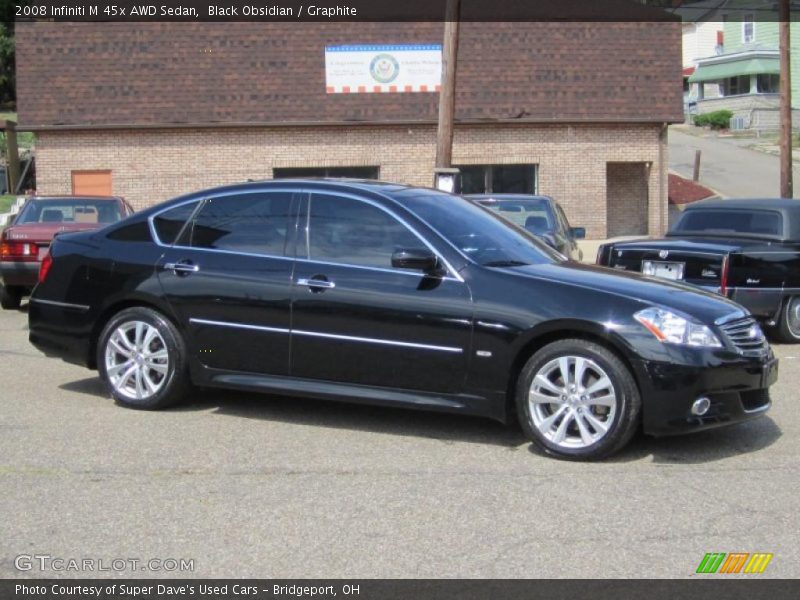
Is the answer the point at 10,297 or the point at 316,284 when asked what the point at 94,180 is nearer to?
the point at 10,297

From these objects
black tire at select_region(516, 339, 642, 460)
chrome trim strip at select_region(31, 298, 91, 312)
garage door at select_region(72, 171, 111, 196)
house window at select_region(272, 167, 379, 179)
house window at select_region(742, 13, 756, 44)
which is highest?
house window at select_region(742, 13, 756, 44)

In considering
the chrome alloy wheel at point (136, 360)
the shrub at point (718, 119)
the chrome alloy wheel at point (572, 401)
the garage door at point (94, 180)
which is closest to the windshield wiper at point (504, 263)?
the chrome alloy wheel at point (572, 401)

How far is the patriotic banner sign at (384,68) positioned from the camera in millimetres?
27734

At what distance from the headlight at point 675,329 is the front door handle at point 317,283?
77.5 inches

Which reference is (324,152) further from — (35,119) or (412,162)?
(35,119)

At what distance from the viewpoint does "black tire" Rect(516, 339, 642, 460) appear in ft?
20.6

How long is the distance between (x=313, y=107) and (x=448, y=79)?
9.32 meters

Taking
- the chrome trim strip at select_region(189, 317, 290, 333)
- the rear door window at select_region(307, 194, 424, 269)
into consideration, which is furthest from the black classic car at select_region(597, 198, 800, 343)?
the chrome trim strip at select_region(189, 317, 290, 333)

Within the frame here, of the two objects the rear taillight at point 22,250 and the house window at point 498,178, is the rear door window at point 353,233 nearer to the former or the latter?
the rear taillight at point 22,250

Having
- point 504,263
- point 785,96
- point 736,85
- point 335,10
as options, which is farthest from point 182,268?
point 736,85

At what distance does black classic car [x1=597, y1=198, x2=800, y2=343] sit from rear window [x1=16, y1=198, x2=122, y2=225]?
686 cm

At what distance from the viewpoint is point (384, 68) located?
27.8m

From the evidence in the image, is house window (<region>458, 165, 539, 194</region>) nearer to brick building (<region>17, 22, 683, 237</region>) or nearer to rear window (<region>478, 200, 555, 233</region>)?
brick building (<region>17, 22, 683, 237</region>)

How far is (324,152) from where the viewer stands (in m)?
27.9
